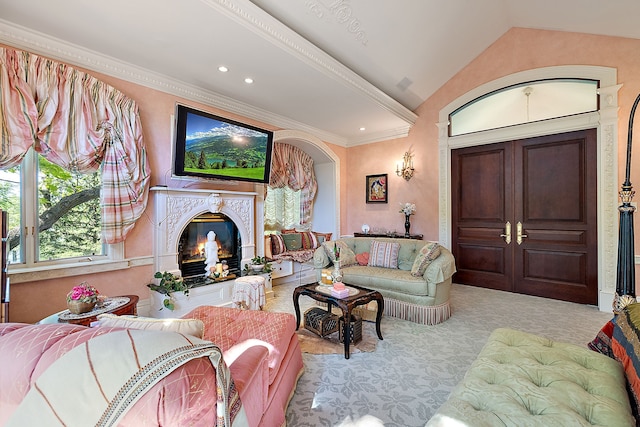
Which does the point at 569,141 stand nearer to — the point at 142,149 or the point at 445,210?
the point at 445,210

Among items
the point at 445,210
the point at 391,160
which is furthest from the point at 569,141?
the point at 391,160

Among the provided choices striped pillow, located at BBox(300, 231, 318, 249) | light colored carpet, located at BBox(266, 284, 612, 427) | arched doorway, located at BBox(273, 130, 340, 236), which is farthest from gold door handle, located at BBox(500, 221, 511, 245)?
striped pillow, located at BBox(300, 231, 318, 249)

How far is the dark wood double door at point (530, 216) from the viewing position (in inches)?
149

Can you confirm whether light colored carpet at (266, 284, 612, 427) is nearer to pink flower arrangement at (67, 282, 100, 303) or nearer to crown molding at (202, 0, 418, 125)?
pink flower arrangement at (67, 282, 100, 303)

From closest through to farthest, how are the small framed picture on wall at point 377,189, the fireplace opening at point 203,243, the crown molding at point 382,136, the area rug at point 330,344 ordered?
the area rug at point 330,344 < the fireplace opening at point 203,243 < the crown molding at point 382,136 < the small framed picture on wall at point 377,189

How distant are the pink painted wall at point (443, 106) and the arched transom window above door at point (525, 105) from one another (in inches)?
10.1

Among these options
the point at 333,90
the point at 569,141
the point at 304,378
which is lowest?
the point at 304,378

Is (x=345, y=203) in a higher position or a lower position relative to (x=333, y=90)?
lower

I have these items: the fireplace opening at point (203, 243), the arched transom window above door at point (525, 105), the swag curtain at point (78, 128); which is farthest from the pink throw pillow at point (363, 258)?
the swag curtain at point (78, 128)

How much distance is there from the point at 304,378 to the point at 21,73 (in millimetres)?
3522

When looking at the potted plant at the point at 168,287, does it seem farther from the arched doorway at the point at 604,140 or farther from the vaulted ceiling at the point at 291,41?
the arched doorway at the point at 604,140

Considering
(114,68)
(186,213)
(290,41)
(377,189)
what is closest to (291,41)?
(290,41)

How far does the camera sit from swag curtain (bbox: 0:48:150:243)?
7.62 feet

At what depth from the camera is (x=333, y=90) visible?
12.2 ft
